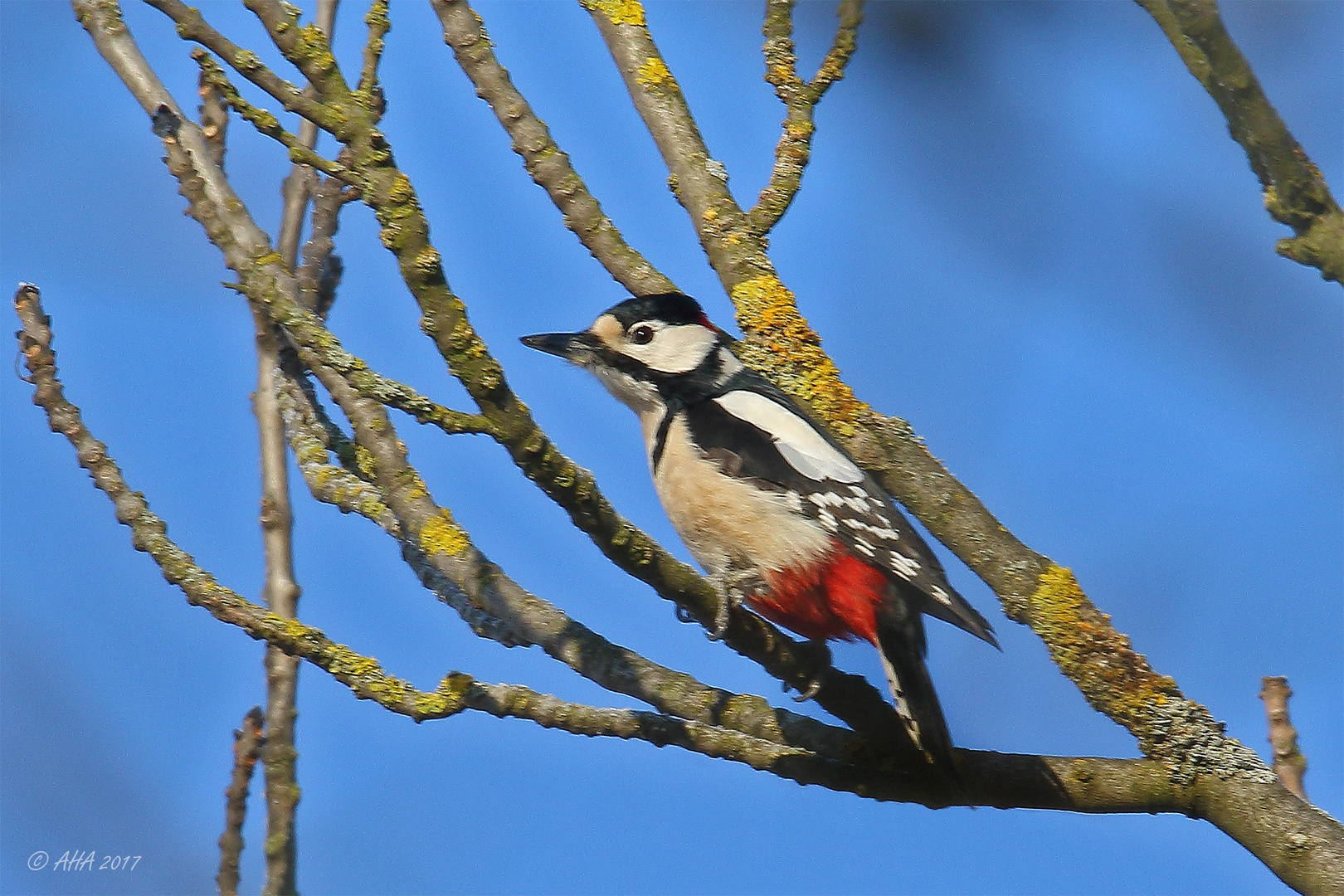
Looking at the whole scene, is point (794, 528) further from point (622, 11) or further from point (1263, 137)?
point (622, 11)

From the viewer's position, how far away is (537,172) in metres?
3.32

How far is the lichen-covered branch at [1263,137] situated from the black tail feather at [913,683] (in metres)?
1.11

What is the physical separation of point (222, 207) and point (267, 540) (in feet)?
2.83

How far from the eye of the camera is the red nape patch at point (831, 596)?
3027 mm

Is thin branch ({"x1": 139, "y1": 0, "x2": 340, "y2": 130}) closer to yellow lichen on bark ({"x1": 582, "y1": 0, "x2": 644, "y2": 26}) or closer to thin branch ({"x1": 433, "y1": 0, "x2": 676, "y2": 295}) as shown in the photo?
thin branch ({"x1": 433, "y1": 0, "x2": 676, "y2": 295})

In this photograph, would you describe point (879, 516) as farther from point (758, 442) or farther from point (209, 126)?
point (209, 126)

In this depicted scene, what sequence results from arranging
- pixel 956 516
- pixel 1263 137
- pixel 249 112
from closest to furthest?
pixel 1263 137 → pixel 249 112 → pixel 956 516

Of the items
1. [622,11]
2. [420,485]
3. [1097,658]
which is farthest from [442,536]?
[622,11]

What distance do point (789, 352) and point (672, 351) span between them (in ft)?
1.95

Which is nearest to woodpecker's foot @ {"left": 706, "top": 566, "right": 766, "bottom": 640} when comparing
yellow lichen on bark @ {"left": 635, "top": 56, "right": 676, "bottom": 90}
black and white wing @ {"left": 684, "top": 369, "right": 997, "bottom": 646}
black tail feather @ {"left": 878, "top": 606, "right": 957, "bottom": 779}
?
black and white wing @ {"left": 684, "top": 369, "right": 997, "bottom": 646}

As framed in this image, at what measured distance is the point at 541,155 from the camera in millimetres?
3287

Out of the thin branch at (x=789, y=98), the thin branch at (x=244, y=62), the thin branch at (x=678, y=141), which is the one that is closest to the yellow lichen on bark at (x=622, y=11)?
the thin branch at (x=678, y=141)

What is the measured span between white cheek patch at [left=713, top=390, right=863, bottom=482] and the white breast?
0.10 meters

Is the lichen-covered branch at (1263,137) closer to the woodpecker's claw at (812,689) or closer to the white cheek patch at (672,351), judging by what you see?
the woodpecker's claw at (812,689)
